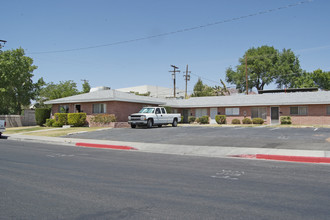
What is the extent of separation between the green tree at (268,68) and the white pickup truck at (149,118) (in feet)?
137

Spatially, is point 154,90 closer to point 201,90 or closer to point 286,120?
point 201,90

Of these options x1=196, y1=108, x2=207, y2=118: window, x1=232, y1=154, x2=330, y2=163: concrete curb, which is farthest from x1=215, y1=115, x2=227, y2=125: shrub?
x1=232, y1=154, x2=330, y2=163: concrete curb

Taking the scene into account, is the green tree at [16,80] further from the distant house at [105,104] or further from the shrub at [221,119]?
the shrub at [221,119]

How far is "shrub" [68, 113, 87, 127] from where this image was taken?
30.6 meters

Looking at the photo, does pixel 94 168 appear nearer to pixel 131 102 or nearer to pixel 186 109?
pixel 131 102

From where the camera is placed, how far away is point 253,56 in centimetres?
6638

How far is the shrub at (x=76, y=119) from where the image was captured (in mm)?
30625

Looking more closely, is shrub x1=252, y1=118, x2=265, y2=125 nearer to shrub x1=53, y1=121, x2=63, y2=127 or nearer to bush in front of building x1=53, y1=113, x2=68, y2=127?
bush in front of building x1=53, y1=113, x2=68, y2=127

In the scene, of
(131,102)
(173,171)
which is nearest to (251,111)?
(131,102)

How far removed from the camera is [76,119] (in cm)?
3062

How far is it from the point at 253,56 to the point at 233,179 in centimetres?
6329

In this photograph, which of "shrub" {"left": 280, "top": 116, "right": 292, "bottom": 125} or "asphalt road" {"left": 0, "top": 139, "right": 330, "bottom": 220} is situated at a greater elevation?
"shrub" {"left": 280, "top": 116, "right": 292, "bottom": 125}

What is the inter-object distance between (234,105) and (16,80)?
101 ft

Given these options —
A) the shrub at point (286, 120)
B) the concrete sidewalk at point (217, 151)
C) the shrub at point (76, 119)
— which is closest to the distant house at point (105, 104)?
the shrub at point (76, 119)
